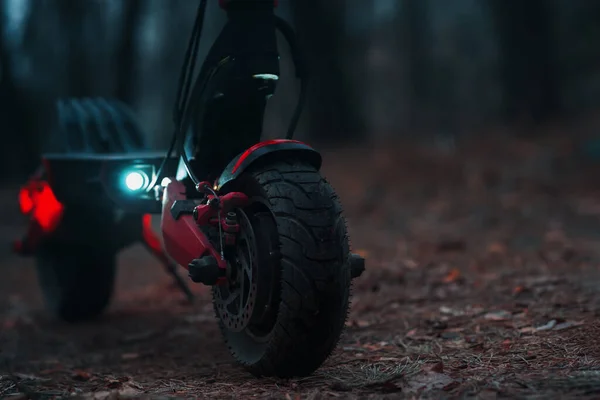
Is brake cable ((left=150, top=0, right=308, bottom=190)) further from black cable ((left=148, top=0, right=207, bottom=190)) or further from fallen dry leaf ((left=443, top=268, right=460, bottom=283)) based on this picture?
fallen dry leaf ((left=443, top=268, right=460, bottom=283))

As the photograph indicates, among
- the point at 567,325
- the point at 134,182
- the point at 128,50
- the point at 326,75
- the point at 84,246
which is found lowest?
the point at 567,325

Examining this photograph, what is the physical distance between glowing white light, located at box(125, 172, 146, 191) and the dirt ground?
108 centimetres

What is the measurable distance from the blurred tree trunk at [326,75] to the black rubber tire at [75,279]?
31.7 ft

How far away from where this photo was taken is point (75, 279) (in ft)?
22.3

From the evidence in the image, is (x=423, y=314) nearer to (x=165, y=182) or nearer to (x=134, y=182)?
(x=165, y=182)

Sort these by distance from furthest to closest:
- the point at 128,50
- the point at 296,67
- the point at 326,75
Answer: the point at 128,50 < the point at 326,75 < the point at 296,67

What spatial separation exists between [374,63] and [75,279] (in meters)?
27.0

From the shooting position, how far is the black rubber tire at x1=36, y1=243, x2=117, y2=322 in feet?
22.3

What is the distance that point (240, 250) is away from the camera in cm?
405

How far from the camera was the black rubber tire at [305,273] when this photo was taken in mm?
3648

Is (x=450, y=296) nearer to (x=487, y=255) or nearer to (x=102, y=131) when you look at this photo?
(x=487, y=255)

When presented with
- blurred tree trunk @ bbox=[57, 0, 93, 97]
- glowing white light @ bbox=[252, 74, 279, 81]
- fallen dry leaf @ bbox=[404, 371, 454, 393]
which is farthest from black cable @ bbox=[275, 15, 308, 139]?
blurred tree trunk @ bbox=[57, 0, 93, 97]

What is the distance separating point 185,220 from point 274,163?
68 cm

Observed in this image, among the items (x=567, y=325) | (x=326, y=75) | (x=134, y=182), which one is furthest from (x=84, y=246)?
(x=326, y=75)
